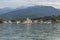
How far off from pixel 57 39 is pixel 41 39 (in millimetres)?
2786

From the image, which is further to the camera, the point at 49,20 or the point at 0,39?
the point at 49,20

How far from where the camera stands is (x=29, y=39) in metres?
46.0

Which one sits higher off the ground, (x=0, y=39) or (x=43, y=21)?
(x=43, y=21)

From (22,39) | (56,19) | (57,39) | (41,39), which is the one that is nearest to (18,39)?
(22,39)

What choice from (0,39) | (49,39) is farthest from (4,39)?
(49,39)

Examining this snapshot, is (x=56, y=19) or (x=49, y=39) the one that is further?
(x=56, y=19)

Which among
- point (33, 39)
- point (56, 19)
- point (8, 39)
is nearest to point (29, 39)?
point (33, 39)

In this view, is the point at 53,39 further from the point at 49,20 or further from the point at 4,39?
the point at 49,20

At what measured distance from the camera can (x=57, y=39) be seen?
45.8 metres

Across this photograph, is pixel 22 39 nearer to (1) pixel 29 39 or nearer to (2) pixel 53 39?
(1) pixel 29 39

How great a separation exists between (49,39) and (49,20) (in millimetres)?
144198

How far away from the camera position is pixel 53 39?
46.0 m

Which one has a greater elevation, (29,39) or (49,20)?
(49,20)

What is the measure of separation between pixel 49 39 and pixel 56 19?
5597 inches
